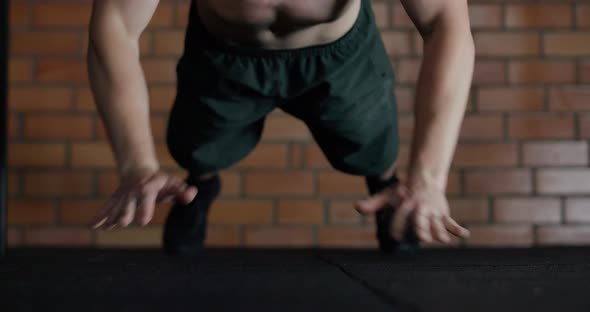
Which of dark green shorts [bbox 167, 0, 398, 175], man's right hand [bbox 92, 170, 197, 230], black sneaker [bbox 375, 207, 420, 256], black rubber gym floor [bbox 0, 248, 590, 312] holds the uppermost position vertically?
dark green shorts [bbox 167, 0, 398, 175]

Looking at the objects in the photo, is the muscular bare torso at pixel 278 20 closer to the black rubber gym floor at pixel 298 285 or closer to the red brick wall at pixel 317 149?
the black rubber gym floor at pixel 298 285

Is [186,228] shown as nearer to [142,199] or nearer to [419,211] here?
[142,199]

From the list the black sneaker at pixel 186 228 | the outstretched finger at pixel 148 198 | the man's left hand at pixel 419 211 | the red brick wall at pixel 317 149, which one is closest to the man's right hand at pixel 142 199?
the outstretched finger at pixel 148 198

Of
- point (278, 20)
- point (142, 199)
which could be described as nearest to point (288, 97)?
point (278, 20)

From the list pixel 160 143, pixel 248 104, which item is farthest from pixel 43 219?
pixel 248 104

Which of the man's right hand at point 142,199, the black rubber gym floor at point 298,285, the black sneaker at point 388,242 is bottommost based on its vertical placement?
the black sneaker at point 388,242

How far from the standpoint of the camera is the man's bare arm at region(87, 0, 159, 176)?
84 cm

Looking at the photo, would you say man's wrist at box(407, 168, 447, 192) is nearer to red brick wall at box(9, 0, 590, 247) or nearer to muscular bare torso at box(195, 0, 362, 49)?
muscular bare torso at box(195, 0, 362, 49)

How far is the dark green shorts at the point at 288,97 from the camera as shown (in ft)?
3.74

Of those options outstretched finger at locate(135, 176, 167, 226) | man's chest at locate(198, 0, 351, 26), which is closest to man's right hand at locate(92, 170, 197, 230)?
outstretched finger at locate(135, 176, 167, 226)

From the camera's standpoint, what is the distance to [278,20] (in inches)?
42.1

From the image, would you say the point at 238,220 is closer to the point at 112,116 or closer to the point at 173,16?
the point at 173,16

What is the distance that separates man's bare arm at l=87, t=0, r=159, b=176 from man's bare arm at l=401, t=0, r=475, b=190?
347 millimetres

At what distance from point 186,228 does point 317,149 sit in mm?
504
